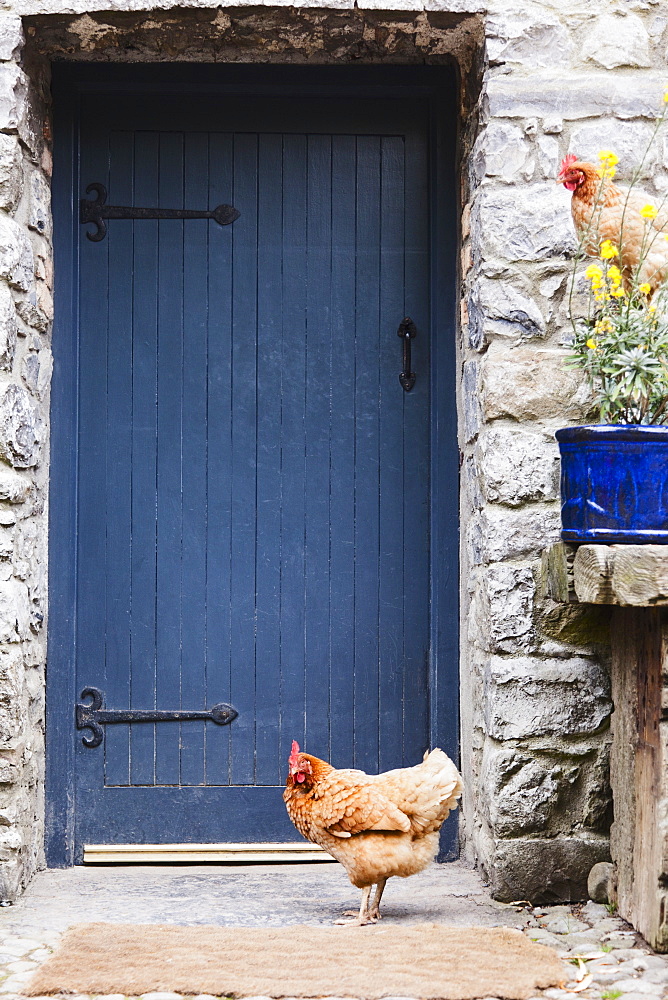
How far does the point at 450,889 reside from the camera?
3064 millimetres

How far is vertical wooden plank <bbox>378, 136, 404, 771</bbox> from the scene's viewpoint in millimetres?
3451

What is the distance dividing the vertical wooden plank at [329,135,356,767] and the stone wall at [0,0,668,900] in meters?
0.48

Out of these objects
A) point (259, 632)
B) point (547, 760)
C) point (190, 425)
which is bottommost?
point (547, 760)

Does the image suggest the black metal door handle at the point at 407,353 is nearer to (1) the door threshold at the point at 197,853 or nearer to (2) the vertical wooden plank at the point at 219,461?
(2) the vertical wooden plank at the point at 219,461

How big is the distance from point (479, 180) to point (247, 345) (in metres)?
0.97

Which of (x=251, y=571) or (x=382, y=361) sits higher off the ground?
Result: (x=382, y=361)

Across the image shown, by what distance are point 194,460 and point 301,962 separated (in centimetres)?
169

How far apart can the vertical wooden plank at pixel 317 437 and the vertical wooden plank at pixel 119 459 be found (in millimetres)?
629

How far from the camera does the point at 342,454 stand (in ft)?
11.4

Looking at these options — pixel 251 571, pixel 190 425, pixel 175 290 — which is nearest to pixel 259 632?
pixel 251 571

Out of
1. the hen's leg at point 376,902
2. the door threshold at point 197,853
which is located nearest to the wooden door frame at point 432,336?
the door threshold at point 197,853

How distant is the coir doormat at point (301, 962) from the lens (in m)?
2.33

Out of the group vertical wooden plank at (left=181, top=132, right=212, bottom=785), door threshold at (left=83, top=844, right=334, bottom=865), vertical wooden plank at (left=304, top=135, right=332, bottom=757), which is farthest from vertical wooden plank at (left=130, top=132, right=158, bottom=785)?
vertical wooden plank at (left=304, top=135, right=332, bottom=757)

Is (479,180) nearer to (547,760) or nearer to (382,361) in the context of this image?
(382,361)
